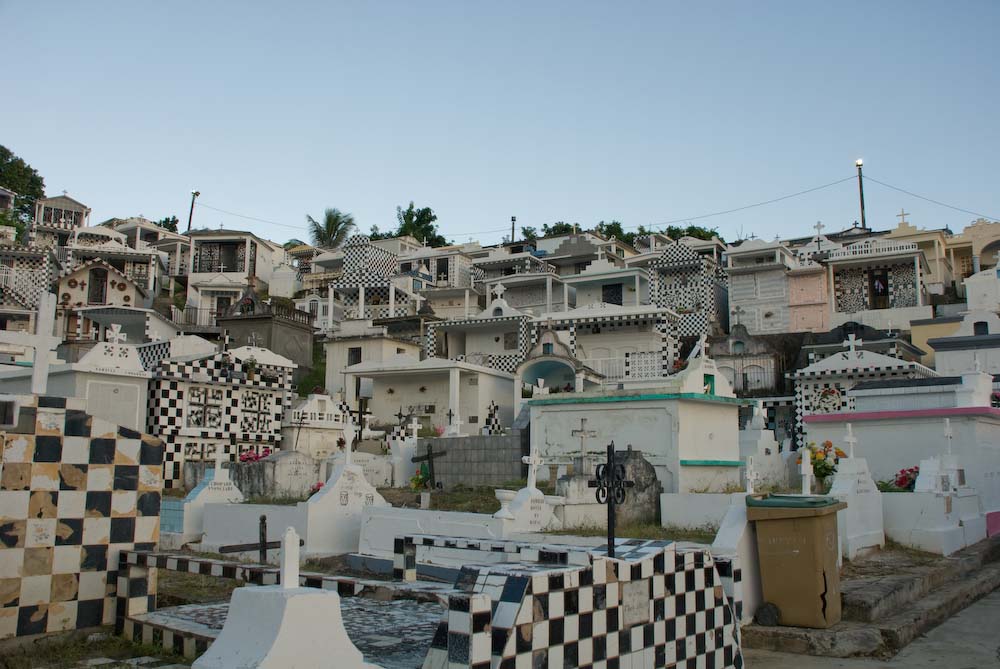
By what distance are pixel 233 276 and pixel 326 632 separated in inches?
1964

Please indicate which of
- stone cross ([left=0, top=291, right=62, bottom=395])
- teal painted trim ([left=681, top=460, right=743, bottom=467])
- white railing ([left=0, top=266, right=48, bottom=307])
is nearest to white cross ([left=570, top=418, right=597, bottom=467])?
teal painted trim ([left=681, top=460, right=743, bottom=467])

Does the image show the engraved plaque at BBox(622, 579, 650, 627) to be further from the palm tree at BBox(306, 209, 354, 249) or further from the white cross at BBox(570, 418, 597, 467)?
the palm tree at BBox(306, 209, 354, 249)

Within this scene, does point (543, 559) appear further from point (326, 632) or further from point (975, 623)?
point (975, 623)

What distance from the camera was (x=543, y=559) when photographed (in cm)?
541

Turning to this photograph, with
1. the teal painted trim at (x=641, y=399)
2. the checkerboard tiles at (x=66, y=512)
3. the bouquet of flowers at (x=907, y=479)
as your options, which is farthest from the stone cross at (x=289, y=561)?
the teal painted trim at (x=641, y=399)

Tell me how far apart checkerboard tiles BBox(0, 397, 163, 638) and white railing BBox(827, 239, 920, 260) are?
140ft

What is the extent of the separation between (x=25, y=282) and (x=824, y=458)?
145 ft

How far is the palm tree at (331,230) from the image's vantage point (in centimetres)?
6612

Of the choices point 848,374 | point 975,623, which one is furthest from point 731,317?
point 975,623

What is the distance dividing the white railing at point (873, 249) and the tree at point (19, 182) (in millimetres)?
55178

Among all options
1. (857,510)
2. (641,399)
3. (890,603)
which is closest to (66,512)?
(890,603)

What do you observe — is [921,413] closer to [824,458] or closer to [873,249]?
[824,458]

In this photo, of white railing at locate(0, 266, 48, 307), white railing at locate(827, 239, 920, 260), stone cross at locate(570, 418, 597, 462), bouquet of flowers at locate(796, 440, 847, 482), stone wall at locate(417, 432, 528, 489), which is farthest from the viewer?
white railing at locate(0, 266, 48, 307)

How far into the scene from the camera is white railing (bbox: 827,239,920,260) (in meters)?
41.8
